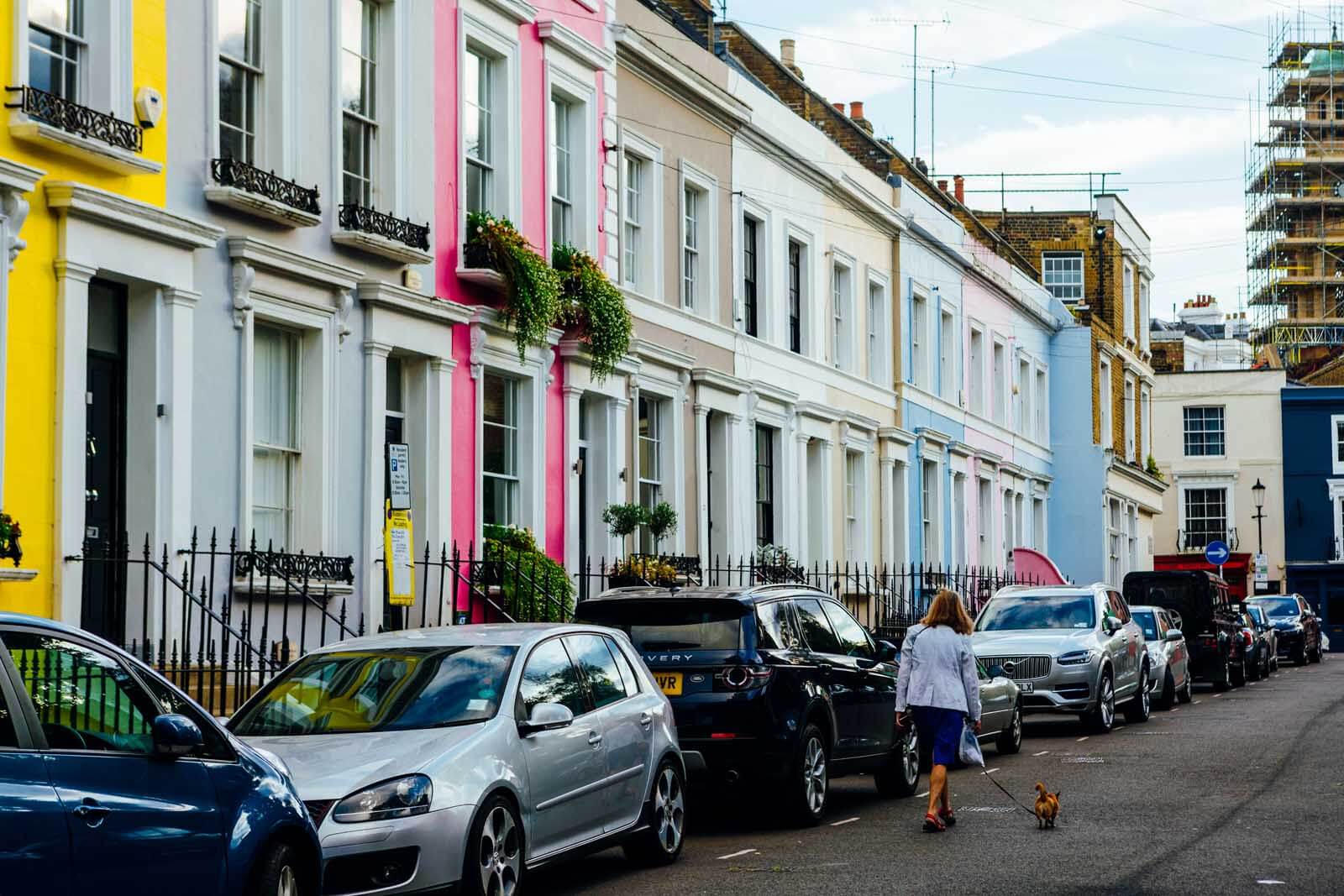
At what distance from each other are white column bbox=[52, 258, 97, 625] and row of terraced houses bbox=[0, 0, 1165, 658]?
0.02 meters

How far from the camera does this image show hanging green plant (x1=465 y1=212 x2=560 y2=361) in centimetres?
2020

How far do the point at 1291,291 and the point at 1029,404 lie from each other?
2518 inches

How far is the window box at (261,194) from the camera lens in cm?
1595

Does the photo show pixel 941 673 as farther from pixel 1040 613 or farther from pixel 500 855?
pixel 1040 613

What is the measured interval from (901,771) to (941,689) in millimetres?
2673

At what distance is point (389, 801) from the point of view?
9.34 metres

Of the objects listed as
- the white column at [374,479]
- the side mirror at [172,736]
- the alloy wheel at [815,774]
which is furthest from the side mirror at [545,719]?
the white column at [374,479]

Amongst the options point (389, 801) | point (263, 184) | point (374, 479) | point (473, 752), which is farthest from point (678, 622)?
point (263, 184)

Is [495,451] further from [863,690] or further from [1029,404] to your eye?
[1029,404]

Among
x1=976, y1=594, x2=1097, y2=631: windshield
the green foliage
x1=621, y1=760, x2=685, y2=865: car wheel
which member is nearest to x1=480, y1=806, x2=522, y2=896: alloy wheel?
x1=621, y1=760, x2=685, y2=865: car wheel

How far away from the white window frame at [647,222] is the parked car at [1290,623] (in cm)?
2515

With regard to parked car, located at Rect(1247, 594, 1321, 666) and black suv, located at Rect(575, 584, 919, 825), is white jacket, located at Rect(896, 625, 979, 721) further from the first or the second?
parked car, located at Rect(1247, 594, 1321, 666)

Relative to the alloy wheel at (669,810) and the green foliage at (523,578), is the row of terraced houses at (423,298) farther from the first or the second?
the alloy wheel at (669,810)

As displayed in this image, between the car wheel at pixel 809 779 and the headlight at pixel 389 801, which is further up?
the headlight at pixel 389 801
